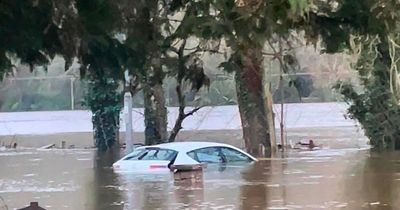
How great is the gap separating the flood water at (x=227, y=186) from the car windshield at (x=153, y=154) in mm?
1023

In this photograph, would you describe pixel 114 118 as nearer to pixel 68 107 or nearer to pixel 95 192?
pixel 68 107

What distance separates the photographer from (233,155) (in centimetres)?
3272

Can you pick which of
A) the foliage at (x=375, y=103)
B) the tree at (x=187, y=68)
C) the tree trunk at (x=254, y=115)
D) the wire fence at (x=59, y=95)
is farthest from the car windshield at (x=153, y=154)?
the tree at (x=187, y=68)

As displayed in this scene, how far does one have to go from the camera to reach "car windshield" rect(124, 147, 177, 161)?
1211 inches

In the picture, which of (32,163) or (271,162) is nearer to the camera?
(271,162)

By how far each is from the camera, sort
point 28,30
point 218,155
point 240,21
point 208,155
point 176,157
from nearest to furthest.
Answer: point 240,21 → point 28,30 → point 176,157 → point 208,155 → point 218,155

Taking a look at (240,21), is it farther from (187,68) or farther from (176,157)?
(176,157)

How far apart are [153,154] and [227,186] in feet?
21.3

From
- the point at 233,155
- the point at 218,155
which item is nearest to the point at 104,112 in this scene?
the point at 233,155

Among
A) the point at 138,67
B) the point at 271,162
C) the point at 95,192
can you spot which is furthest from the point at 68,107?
the point at 138,67

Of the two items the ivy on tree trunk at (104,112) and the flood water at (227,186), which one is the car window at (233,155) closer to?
the flood water at (227,186)

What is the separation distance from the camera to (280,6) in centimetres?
850

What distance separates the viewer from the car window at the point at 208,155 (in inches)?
1230

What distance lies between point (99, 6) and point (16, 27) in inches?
31.3
